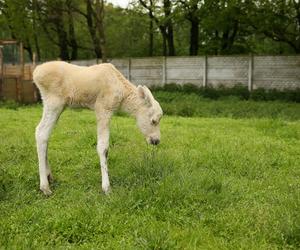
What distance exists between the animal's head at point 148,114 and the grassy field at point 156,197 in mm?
430

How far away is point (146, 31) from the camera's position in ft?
130

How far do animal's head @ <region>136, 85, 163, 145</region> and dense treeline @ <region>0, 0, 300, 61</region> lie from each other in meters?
17.8

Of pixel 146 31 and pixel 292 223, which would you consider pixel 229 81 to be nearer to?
pixel 146 31

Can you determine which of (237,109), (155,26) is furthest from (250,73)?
(155,26)

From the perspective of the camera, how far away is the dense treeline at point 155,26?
25.4 metres

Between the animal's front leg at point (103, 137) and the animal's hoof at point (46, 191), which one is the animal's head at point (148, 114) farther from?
the animal's hoof at point (46, 191)

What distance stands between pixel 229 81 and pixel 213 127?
12180 millimetres

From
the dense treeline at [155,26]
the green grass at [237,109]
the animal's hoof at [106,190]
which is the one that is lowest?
the green grass at [237,109]

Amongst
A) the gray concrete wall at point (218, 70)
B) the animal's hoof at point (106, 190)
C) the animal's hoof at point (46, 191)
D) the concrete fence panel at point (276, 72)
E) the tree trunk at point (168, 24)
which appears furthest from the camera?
the tree trunk at point (168, 24)

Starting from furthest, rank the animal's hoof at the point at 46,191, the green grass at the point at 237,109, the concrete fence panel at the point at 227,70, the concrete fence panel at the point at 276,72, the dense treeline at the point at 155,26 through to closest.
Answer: the dense treeline at the point at 155,26 → the concrete fence panel at the point at 227,70 → the concrete fence panel at the point at 276,72 → the green grass at the point at 237,109 → the animal's hoof at the point at 46,191

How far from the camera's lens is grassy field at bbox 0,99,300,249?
16.4 feet

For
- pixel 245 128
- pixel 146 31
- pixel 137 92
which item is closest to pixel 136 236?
pixel 137 92

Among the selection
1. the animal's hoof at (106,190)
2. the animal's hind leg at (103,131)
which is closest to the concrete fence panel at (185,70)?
the animal's hind leg at (103,131)

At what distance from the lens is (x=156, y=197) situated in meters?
5.94
